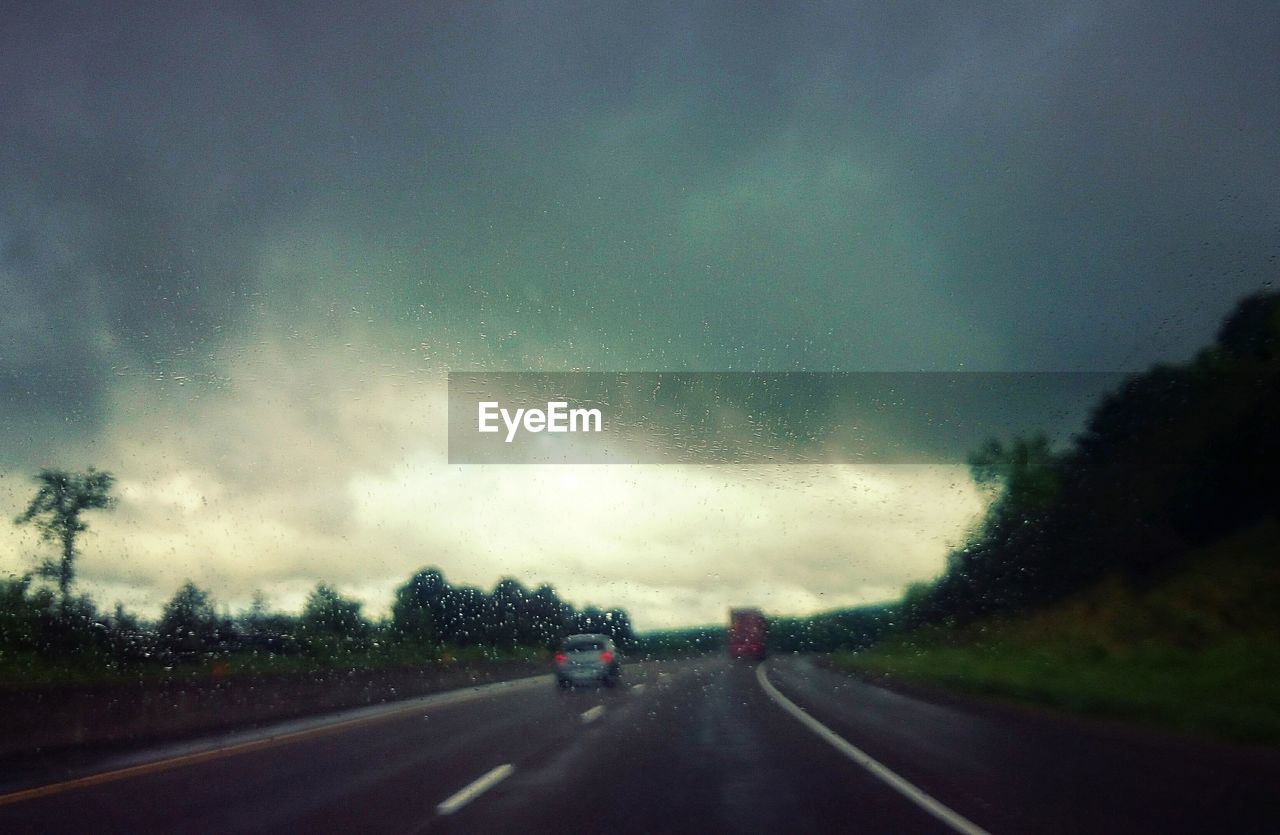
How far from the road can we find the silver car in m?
12.9

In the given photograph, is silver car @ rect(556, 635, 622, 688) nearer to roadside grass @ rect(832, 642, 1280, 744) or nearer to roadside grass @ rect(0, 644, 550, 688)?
roadside grass @ rect(0, 644, 550, 688)

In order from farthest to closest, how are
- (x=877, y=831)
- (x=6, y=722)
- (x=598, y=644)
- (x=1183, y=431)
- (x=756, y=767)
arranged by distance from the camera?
(x=1183, y=431), (x=598, y=644), (x=6, y=722), (x=756, y=767), (x=877, y=831)

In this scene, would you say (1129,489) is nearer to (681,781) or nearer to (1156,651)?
(1156,651)

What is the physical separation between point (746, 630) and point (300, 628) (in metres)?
35.3

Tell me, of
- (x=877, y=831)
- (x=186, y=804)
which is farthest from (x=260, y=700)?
(x=877, y=831)

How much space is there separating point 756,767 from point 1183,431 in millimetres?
31475

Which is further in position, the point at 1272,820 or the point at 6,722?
the point at 6,722

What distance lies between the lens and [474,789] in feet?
34.6

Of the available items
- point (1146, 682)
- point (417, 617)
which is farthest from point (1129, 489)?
point (417, 617)

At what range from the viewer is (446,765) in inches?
497

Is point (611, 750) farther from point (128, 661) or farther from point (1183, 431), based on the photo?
point (1183, 431)

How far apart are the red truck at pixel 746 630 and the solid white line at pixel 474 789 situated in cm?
4941

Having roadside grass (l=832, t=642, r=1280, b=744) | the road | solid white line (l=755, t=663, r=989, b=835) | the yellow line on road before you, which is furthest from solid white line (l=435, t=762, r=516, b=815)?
roadside grass (l=832, t=642, r=1280, b=744)

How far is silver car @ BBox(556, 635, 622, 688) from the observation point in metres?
31.1
